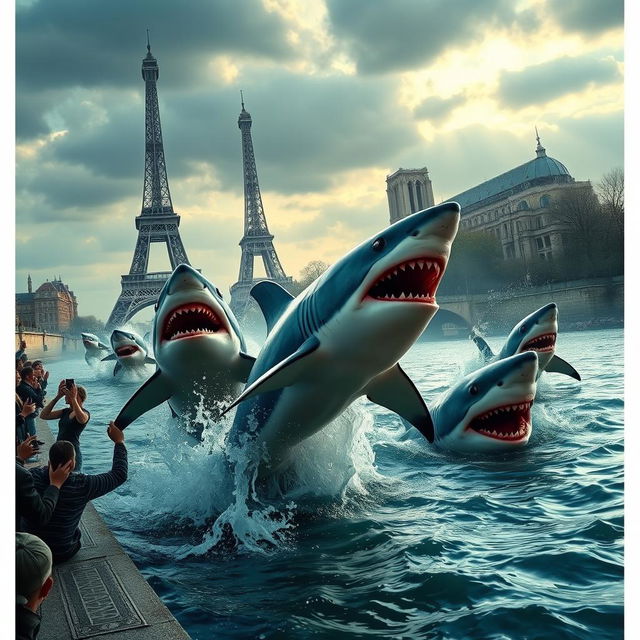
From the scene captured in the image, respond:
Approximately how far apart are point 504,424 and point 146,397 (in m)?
3.42

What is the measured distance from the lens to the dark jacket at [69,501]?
3.50m

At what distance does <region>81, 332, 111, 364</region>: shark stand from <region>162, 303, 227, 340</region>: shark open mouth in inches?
642

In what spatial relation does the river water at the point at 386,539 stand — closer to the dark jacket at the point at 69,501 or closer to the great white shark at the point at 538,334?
the dark jacket at the point at 69,501

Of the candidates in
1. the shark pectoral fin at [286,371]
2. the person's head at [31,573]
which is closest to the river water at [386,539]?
the person's head at [31,573]

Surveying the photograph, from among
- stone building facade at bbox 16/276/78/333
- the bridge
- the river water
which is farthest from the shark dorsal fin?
the bridge

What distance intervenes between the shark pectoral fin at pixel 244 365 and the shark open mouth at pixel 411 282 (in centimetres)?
215

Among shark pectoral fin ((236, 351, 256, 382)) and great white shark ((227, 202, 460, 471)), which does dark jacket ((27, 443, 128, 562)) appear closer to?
great white shark ((227, 202, 460, 471))

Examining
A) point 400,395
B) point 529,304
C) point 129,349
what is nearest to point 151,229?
point 529,304

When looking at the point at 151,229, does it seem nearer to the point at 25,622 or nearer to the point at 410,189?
the point at 410,189

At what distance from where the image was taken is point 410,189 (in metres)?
53.0

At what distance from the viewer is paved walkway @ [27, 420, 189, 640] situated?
8.65 ft

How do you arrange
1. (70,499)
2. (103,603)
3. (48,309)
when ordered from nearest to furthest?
1. (103,603)
2. (70,499)
3. (48,309)
